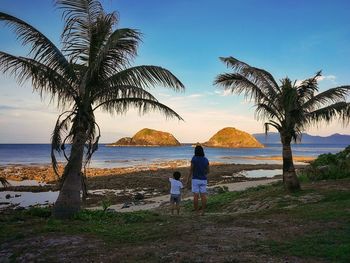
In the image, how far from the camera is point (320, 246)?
6668 millimetres

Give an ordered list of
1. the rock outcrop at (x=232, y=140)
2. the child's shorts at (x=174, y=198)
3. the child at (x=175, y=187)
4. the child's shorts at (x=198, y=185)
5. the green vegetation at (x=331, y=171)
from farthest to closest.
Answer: the rock outcrop at (x=232, y=140) < the green vegetation at (x=331, y=171) < the child's shorts at (x=174, y=198) < the child at (x=175, y=187) < the child's shorts at (x=198, y=185)

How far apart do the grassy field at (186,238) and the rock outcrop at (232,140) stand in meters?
161

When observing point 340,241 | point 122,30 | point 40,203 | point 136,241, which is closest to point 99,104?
point 122,30

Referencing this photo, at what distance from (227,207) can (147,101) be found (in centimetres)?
603

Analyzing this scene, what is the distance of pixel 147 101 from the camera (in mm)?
11758

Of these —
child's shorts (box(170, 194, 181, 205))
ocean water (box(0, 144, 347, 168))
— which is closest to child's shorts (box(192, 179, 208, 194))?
child's shorts (box(170, 194, 181, 205))

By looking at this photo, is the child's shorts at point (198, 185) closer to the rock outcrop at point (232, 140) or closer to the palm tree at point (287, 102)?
the palm tree at point (287, 102)

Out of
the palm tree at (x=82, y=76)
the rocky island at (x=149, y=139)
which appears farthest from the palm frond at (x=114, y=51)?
the rocky island at (x=149, y=139)

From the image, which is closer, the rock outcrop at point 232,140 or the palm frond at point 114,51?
the palm frond at point 114,51

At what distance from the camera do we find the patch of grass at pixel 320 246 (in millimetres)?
6164

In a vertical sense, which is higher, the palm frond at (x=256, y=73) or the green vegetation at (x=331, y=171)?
the palm frond at (x=256, y=73)

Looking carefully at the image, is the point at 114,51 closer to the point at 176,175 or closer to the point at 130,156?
the point at 176,175

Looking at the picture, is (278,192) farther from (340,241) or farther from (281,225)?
(340,241)

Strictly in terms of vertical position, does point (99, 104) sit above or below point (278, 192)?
above
